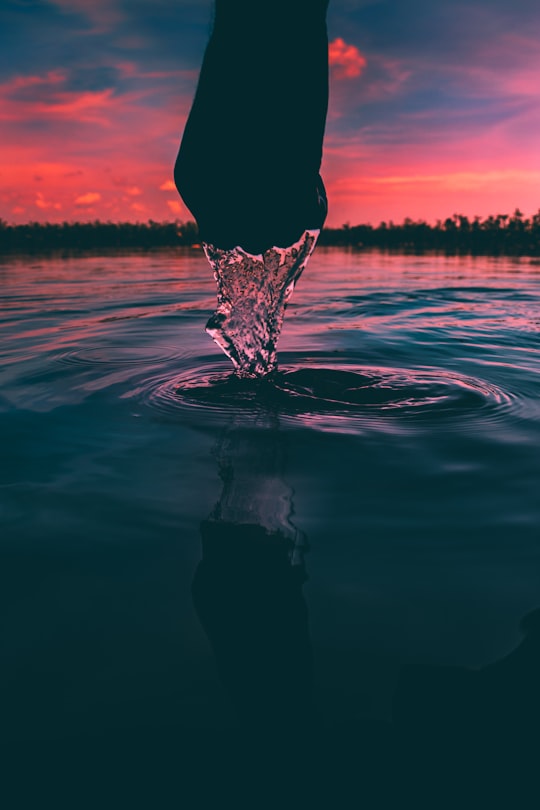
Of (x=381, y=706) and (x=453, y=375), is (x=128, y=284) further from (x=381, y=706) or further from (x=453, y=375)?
(x=381, y=706)

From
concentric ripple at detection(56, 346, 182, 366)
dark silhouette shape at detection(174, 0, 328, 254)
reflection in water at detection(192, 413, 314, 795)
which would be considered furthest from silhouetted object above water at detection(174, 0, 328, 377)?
reflection in water at detection(192, 413, 314, 795)

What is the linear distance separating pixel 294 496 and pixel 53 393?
3.34m

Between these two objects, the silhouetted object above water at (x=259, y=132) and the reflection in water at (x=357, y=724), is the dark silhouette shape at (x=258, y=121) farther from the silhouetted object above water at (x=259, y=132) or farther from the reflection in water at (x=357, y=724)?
the reflection in water at (x=357, y=724)

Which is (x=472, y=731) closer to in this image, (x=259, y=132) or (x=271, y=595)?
(x=271, y=595)

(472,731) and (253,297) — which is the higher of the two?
(253,297)

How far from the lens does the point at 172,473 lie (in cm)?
401

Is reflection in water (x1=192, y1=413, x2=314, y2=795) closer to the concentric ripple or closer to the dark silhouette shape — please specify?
the dark silhouette shape

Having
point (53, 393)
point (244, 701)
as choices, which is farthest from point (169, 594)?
point (53, 393)

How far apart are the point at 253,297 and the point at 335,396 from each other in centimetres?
135

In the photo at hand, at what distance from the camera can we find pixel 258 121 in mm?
5066

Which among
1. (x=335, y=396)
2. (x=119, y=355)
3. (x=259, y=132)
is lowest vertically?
(x=335, y=396)

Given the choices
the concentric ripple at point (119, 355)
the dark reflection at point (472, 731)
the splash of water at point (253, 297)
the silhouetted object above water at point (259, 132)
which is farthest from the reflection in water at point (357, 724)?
the concentric ripple at point (119, 355)

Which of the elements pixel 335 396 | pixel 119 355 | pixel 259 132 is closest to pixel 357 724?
pixel 335 396

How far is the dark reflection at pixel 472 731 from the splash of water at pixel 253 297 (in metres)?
4.28
